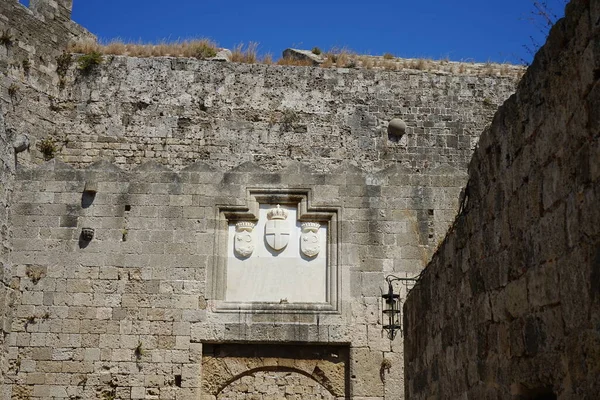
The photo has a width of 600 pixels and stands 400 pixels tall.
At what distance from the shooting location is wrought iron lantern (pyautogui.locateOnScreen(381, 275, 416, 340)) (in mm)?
10625

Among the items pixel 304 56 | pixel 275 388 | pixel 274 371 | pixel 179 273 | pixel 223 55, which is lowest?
Result: pixel 275 388

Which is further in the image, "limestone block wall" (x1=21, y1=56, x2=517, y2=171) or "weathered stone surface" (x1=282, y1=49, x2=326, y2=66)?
"weathered stone surface" (x1=282, y1=49, x2=326, y2=66)

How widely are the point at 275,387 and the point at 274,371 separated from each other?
0.72ft

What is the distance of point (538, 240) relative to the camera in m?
3.66

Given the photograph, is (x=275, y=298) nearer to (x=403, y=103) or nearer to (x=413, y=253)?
(x=413, y=253)

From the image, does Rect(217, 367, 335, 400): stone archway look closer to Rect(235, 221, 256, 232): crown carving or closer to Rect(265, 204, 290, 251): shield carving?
Rect(265, 204, 290, 251): shield carving

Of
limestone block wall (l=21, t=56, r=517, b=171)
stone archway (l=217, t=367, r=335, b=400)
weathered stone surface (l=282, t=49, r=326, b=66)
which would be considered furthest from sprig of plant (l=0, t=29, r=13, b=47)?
stone archway (l=217, t=367, r=335, b=400)

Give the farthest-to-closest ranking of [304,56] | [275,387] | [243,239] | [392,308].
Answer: [304,56] → [243,239] → [275,387] → [392,308]

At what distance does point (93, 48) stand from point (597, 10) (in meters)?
13.1

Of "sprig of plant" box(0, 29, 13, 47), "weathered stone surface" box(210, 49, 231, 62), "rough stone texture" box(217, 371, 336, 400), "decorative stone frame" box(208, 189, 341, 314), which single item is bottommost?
"rough stone texture" box(217, 371, 336, 400)

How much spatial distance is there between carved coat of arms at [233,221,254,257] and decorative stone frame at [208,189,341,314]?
10 centimetres

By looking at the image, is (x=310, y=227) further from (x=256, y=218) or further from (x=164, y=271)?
(x=164, y=271)

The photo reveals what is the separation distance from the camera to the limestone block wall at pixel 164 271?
10961mm

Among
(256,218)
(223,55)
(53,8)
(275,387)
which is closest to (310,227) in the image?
(256,218)
